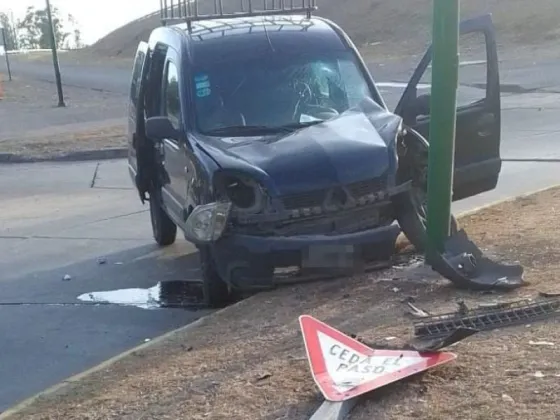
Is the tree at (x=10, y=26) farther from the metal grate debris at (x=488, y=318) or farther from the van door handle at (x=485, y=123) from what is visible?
the metal grate debris at (x=488, y=318)

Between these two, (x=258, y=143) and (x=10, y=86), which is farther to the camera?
(x=10, y=86)

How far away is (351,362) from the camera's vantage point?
5.11m

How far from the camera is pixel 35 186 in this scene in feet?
49.5

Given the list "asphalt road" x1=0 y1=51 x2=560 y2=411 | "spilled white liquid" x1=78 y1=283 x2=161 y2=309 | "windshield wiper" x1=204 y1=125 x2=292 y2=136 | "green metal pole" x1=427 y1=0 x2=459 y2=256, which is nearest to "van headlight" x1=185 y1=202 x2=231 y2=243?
"asphalt road" x1=0 y1=51 x2=560 y2=411

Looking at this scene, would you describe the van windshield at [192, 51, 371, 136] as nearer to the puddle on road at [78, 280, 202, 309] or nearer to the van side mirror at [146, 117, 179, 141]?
the van side mirror at [146, 117, 179, 141]

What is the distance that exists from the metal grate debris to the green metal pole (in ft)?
3.88

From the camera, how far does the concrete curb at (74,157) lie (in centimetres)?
1780

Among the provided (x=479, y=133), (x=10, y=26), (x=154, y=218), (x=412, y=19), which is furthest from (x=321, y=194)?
(x=10, y=26)

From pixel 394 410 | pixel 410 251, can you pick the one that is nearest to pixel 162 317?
pixel 410 251

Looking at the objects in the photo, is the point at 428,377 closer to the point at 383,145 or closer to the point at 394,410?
the point at 394,410

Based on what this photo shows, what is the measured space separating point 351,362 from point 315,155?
2.39 metres

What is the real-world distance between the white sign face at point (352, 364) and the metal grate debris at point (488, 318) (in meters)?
0.47

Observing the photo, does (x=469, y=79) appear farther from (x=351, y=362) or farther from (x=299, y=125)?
(x=351, y=362)

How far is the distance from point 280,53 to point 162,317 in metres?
2.40
